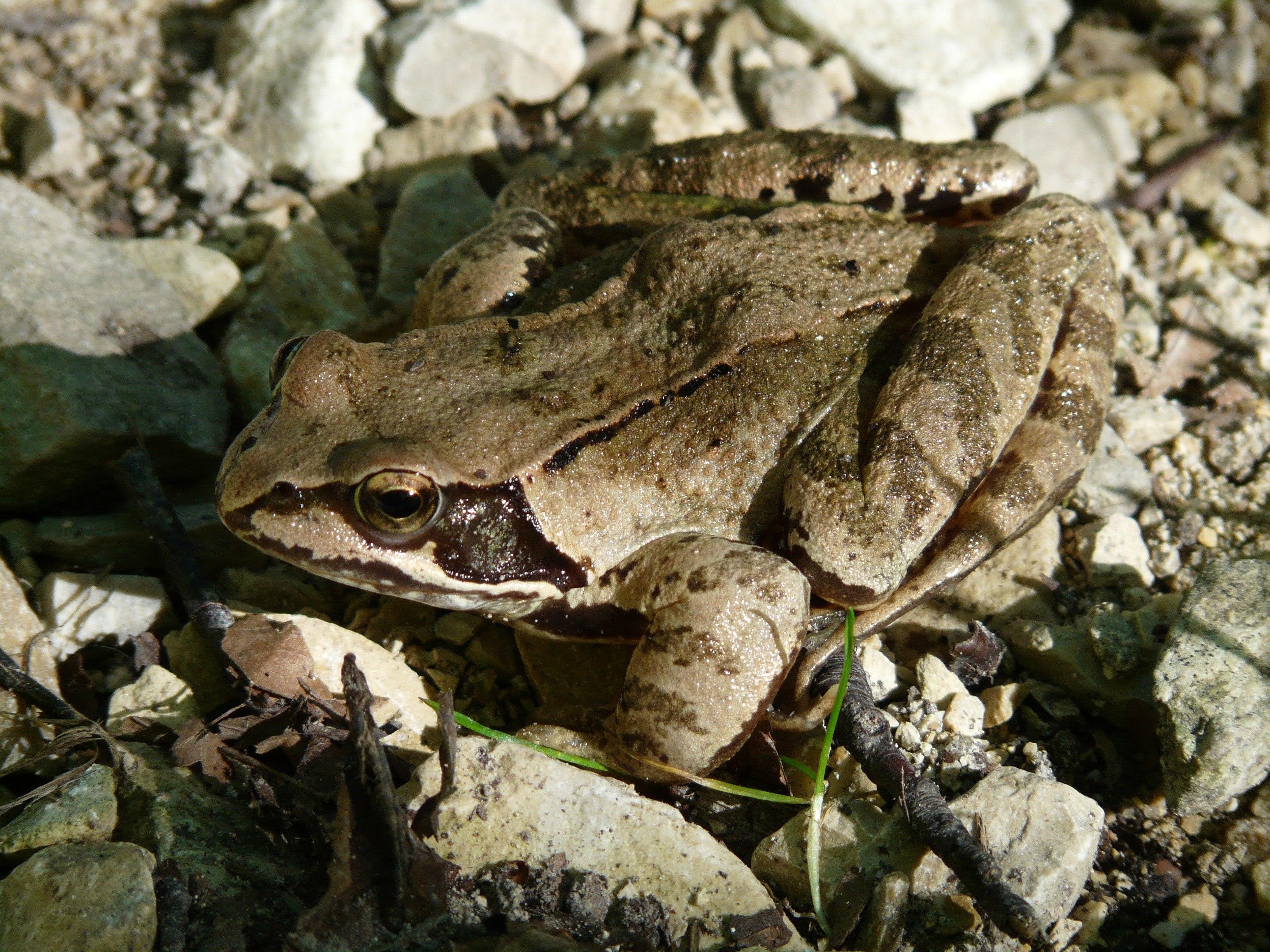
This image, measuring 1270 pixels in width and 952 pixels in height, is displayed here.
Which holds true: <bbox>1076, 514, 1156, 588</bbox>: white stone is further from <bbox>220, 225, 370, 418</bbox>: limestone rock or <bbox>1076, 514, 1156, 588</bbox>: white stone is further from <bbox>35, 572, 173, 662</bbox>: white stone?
<bbox>35, 572, 173, 662</bbox>: white stone

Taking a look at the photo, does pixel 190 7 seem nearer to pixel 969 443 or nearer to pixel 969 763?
pixel 969 443

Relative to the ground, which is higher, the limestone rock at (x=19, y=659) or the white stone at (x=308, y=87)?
the white stone at (x=308, y=87)

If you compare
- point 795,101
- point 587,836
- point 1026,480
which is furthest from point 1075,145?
point 587,836

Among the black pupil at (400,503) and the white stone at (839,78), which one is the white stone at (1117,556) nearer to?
the black pupil at (400,503)

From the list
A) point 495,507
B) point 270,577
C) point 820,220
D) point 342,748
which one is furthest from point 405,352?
point 820,220

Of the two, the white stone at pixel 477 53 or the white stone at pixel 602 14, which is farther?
the white stone at pixel 602 14

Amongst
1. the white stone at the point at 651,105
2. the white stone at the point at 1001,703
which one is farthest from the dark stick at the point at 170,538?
the white stone at the point at 651,105

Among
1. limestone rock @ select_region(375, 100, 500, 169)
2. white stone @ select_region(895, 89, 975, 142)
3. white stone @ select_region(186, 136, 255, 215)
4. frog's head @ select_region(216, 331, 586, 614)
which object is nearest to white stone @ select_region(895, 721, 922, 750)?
frog's head @ select_region(216, 331, 586, 614)
